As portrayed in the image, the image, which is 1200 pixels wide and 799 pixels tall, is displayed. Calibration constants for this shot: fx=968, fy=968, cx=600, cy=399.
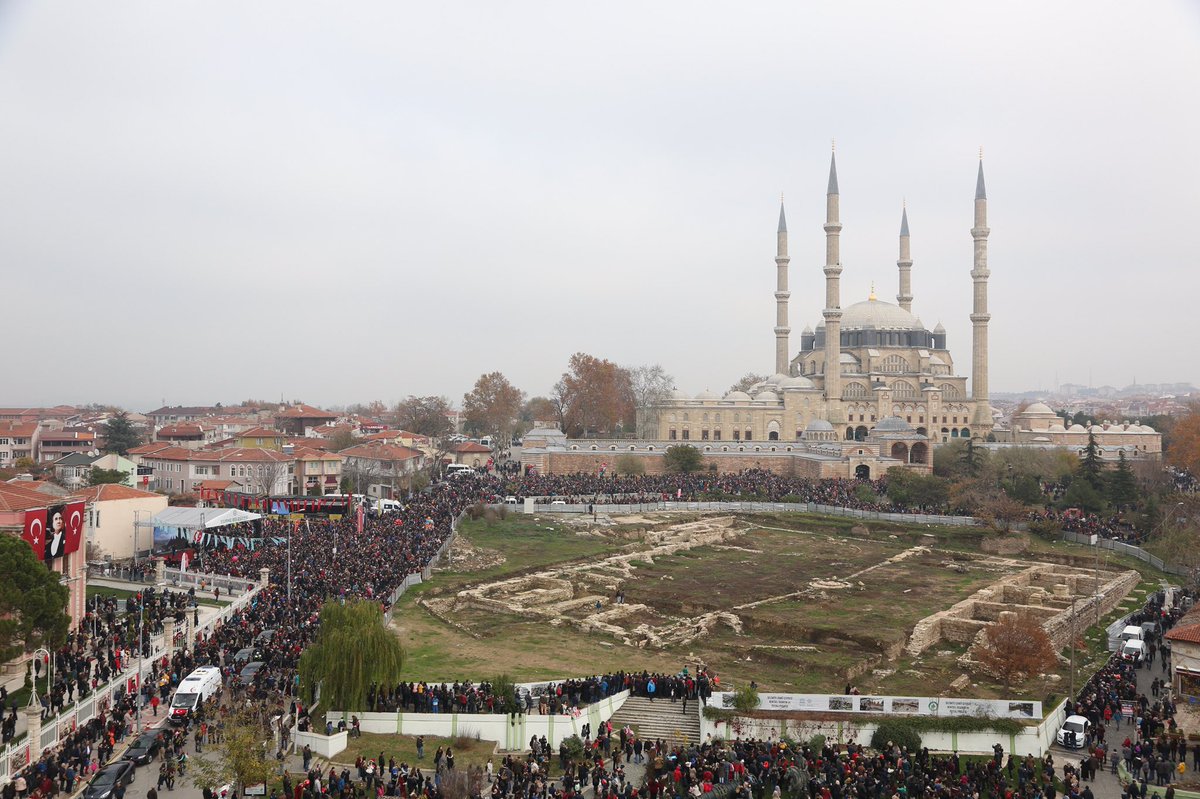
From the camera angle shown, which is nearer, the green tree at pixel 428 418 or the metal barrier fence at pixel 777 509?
the metal barrier fence at pixel 777 509

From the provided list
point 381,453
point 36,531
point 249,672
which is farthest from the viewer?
point 381,453

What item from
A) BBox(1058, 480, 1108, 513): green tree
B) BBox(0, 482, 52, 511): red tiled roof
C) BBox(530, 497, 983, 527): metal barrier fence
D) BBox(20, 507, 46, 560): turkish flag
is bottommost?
BBox(530, 497, 983, 527): metal barrier fence

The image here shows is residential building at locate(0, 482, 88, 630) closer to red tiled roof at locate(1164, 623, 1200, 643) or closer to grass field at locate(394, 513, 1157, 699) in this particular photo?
grass field at locate(394, 513, 1157, 699)

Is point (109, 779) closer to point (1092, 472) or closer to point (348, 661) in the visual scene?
point (348, 661)

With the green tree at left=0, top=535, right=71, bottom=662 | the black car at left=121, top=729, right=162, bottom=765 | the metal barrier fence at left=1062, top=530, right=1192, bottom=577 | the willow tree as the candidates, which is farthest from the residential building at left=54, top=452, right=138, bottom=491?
the metal barrier fence at left=1062, top=530, right=1192, bottom=577

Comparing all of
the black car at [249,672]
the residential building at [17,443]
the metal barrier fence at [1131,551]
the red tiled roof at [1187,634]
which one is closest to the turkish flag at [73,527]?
the black car at [249,672]

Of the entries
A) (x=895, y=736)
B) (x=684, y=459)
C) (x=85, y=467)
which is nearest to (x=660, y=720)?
(x=895, y=736)

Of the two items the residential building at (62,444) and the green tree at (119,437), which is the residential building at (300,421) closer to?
the green tree at (119,437)
